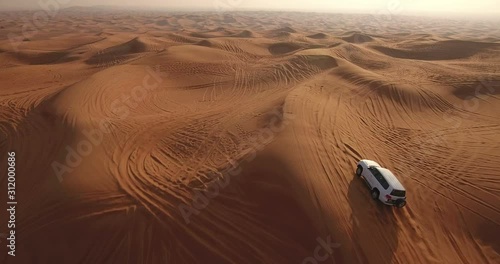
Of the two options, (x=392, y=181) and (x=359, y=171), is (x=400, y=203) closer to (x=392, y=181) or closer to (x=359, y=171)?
(x=392, y=181)

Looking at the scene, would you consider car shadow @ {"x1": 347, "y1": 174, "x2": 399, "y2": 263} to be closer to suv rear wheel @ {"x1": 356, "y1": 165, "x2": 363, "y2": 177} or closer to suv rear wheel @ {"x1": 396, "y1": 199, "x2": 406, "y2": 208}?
suv rear wheel @ {"x1": 396, "y1": 199, "x2": 406, "y2": 208}

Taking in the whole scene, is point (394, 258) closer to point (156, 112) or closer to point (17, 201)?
point (17, 201)

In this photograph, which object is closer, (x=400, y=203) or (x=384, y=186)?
(x=384, y=186)

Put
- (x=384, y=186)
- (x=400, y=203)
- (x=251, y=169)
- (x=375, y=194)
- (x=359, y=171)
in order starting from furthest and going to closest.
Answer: (x=359, y=171)
(x=251, y=169)
(x=375, y=194)
(x=400, y=203)
(x=384, y=186)

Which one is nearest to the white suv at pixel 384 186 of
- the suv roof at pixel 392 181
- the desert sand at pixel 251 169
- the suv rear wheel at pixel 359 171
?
the suv roof at pixel 392 181

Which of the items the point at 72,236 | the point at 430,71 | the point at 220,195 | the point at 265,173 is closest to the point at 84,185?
the point at 72,236

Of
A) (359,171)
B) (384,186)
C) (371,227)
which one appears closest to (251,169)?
(359,171)

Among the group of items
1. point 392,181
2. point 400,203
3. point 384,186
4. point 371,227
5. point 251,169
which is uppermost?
point 392,181

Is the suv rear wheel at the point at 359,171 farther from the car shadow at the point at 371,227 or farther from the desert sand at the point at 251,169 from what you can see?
the car shadow at the point at 371,227
